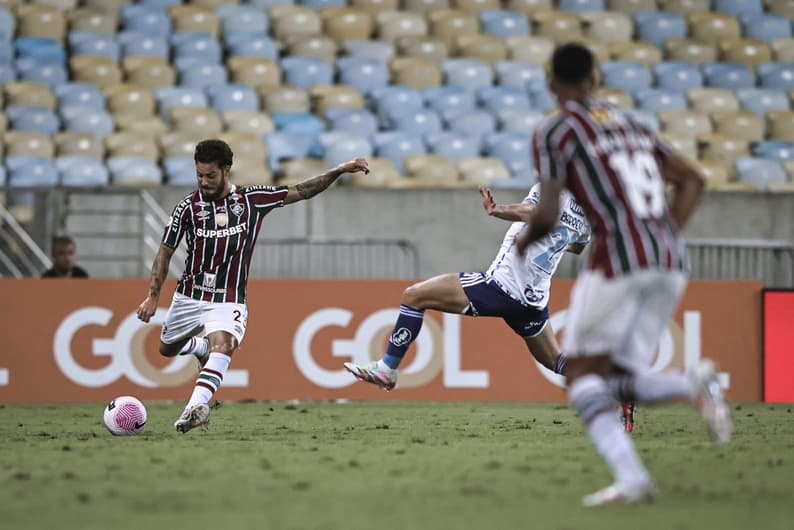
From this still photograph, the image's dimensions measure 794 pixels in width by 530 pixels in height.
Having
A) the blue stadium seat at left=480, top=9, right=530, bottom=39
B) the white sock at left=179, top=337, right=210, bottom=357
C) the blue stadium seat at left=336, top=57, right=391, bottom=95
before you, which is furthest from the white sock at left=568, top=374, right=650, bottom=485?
the blue stadium seat at left=480, top=9, right=530, bottom=39

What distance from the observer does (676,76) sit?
2056 centimetres

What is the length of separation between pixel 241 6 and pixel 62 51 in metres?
2.95

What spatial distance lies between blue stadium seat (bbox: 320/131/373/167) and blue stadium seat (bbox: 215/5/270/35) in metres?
3.17

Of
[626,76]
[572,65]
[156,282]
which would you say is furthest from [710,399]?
[626,76]

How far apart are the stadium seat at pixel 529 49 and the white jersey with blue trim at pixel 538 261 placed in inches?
427

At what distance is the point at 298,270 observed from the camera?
15.0 meters

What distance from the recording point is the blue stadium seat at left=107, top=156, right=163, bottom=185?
53.5ft

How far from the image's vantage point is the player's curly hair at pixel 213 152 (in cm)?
911

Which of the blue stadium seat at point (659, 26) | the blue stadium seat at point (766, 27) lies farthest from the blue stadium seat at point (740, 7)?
the blue stadium seat at point (659, 26)

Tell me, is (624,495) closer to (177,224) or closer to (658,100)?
(177,224)

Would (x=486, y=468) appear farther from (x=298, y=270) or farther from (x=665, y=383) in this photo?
(x=298, y=270)

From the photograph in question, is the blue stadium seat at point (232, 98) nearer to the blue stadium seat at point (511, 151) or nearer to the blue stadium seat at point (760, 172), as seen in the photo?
the blue stadium seat at point (511, 151)

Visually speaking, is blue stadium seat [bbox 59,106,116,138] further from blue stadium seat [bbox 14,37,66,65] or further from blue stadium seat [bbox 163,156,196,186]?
blue stadium seat [bbox 14,37,66,65]

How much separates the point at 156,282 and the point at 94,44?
10.4 meters
